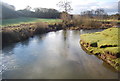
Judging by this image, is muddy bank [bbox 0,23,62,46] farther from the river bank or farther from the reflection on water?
the reflection on water

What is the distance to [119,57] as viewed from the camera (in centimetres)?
1288

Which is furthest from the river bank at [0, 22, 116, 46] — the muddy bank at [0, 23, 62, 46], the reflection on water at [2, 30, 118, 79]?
the reflection on water at [2, 30, 118, 79]

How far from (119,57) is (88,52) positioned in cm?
466

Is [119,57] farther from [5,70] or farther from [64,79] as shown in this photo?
[5,70]

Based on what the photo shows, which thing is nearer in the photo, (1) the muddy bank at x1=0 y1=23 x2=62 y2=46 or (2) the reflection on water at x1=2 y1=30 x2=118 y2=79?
(2) the reflection on water at x1=2 y1=30 x2=118 y2=79

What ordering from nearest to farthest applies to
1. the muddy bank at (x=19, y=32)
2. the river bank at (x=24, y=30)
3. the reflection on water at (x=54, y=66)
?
the reflection on water at (x=54, y=66) < the muddy bank at (x=19, y=32) < the river bank at (x=24, y=30)

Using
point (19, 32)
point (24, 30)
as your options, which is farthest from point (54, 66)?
point (24, 30)

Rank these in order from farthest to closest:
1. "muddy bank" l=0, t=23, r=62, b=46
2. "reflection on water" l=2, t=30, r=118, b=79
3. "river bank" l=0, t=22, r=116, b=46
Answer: "river bank" l=0, t=22, r=116, b=46
"muddy bank" l=0, t=23, r=62, b=46
"reflection on water" l=2, t=30, r=118, b=79

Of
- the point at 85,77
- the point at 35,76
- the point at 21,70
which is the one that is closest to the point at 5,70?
the point at 21,70

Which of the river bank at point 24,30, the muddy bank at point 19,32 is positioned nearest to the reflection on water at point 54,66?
the muddy bank at point 19,32

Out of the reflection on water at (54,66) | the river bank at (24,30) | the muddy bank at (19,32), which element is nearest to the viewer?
the reflection on water at (54,66)

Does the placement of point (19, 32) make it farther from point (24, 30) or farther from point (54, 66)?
point (54, 66)

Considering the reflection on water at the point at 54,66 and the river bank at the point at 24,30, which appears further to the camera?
the river bank at the point at 24,30

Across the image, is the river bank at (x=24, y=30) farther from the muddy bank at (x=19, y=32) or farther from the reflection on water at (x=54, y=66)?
the reflection on water at (x=54, y=66)
